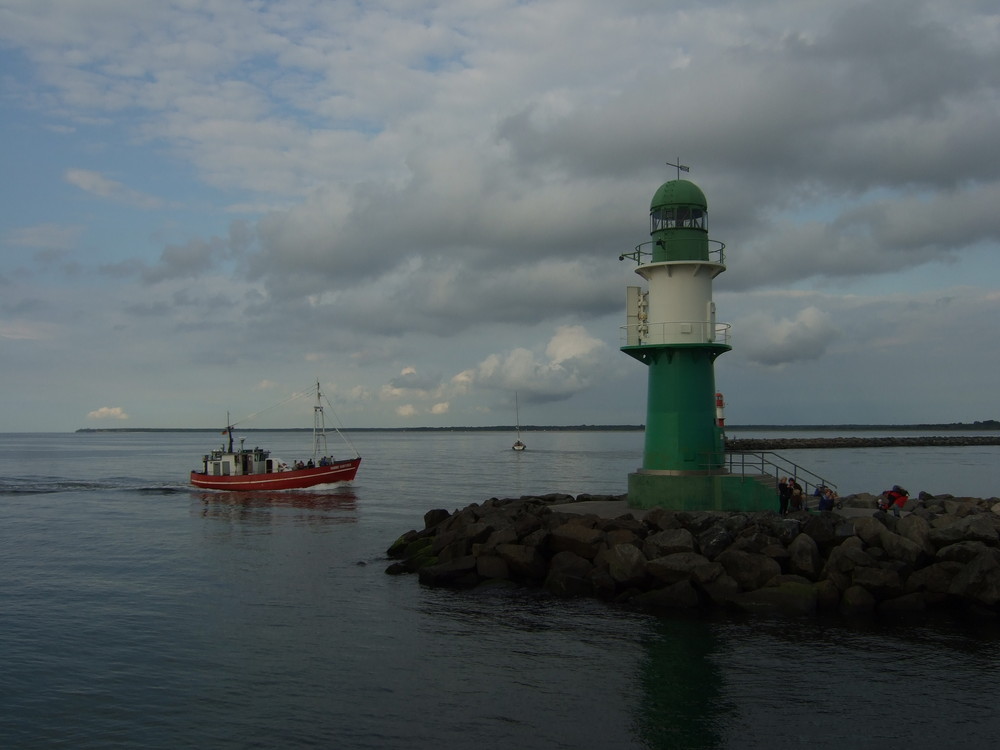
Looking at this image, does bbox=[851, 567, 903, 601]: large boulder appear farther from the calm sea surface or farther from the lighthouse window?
the lighthouse window

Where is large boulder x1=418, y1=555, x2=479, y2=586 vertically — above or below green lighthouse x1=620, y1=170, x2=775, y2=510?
below

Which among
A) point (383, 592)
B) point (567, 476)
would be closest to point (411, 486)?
point (567, 476)

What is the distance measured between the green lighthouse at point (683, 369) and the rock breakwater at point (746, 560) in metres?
0.99

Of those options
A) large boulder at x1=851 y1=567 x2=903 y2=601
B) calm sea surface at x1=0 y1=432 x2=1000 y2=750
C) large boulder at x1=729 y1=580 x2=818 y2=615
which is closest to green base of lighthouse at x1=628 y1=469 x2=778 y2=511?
large boulder at x1=729 y1=580 x2=818 y2=615

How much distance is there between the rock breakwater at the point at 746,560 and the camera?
1555 cm

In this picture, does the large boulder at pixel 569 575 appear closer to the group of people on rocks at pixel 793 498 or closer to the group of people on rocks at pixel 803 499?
the group of people on rocks at pixel 803 499

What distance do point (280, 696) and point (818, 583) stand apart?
34.1 feet

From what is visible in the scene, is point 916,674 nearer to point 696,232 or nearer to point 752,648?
point 752,648

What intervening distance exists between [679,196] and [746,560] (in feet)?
30.3

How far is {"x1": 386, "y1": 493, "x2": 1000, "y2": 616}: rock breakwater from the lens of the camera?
15547mm

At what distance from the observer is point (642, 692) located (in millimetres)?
11742

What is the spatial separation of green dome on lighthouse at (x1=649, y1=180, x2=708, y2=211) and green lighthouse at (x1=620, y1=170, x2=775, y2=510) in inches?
1.0

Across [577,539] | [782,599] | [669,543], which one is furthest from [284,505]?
[782,599]

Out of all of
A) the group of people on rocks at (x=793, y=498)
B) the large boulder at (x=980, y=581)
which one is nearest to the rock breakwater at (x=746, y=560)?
the large boulder at (x=980, y=581)
